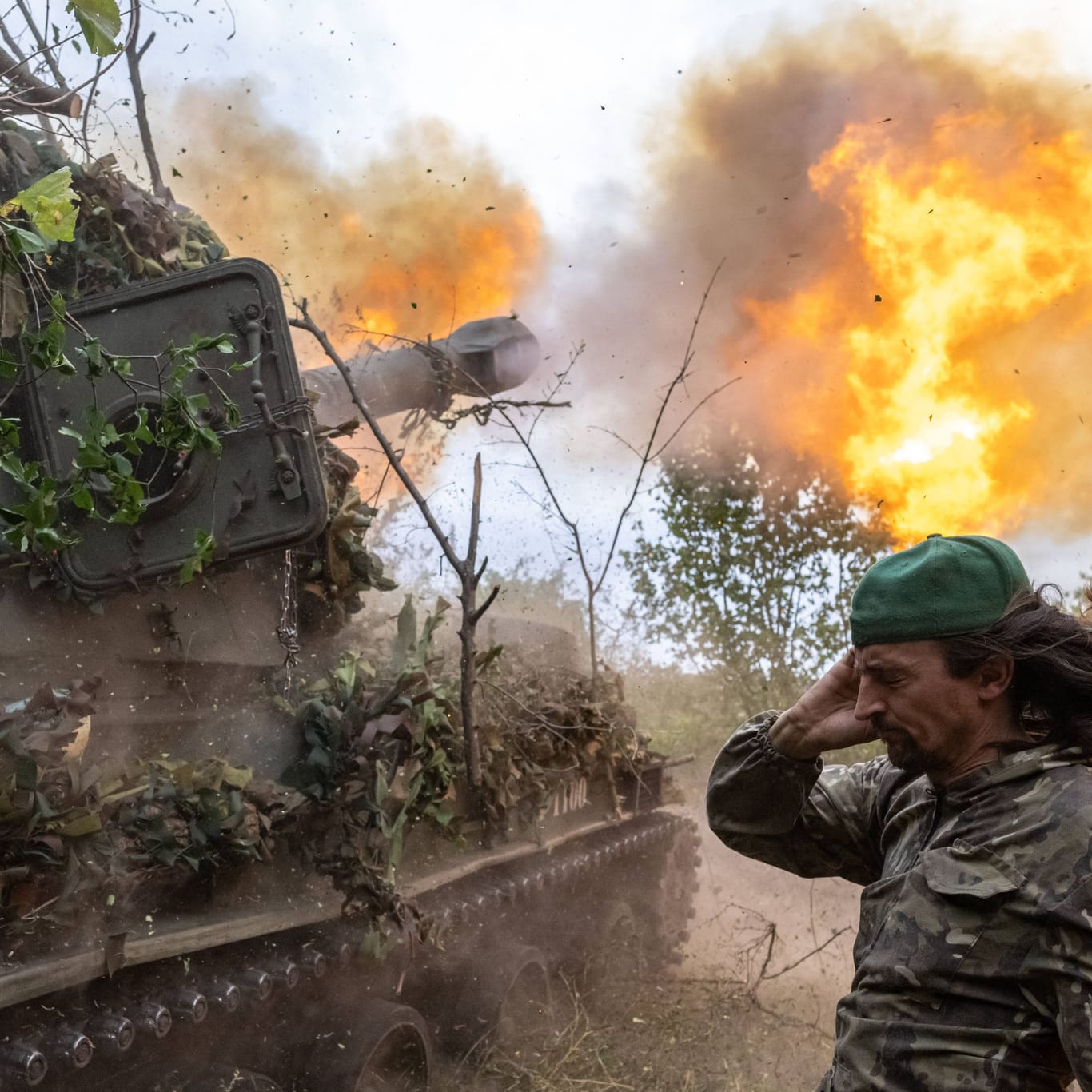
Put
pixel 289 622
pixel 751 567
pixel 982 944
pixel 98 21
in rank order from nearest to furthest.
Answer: pixel 982 944, pixel 98 21, pixel 289 622, pixel 751 567

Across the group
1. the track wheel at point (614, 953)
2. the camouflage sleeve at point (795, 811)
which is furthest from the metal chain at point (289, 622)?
the track wheel at point (614, 953)

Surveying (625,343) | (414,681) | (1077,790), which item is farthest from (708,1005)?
(1077,790)

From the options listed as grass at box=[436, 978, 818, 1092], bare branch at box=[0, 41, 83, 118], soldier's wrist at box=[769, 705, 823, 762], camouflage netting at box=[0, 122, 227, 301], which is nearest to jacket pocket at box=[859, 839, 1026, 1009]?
soldier's wrist at box=[769, 705, 823, 762]

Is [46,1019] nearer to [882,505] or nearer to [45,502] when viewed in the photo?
[45,502]

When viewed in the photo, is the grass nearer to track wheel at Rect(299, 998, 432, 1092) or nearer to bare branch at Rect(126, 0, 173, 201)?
track wheel at Rect(299, 998, 432, 1092)

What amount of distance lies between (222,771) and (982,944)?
3.20 metres

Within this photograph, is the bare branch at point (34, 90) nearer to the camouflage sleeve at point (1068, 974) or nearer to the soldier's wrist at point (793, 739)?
the soldier's wrist at point (793, 739)

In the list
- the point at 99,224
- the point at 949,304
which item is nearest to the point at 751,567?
the point at 949,304

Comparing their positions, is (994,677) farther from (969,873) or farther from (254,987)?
(254,987)

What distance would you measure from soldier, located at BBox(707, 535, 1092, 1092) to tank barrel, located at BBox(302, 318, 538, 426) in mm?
5114

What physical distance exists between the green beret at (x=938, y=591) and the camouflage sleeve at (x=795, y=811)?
466 mm

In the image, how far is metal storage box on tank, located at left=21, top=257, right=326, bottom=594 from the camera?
4617 millimetres

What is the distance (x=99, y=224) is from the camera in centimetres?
524

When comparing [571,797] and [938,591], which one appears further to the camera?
[571,797]
